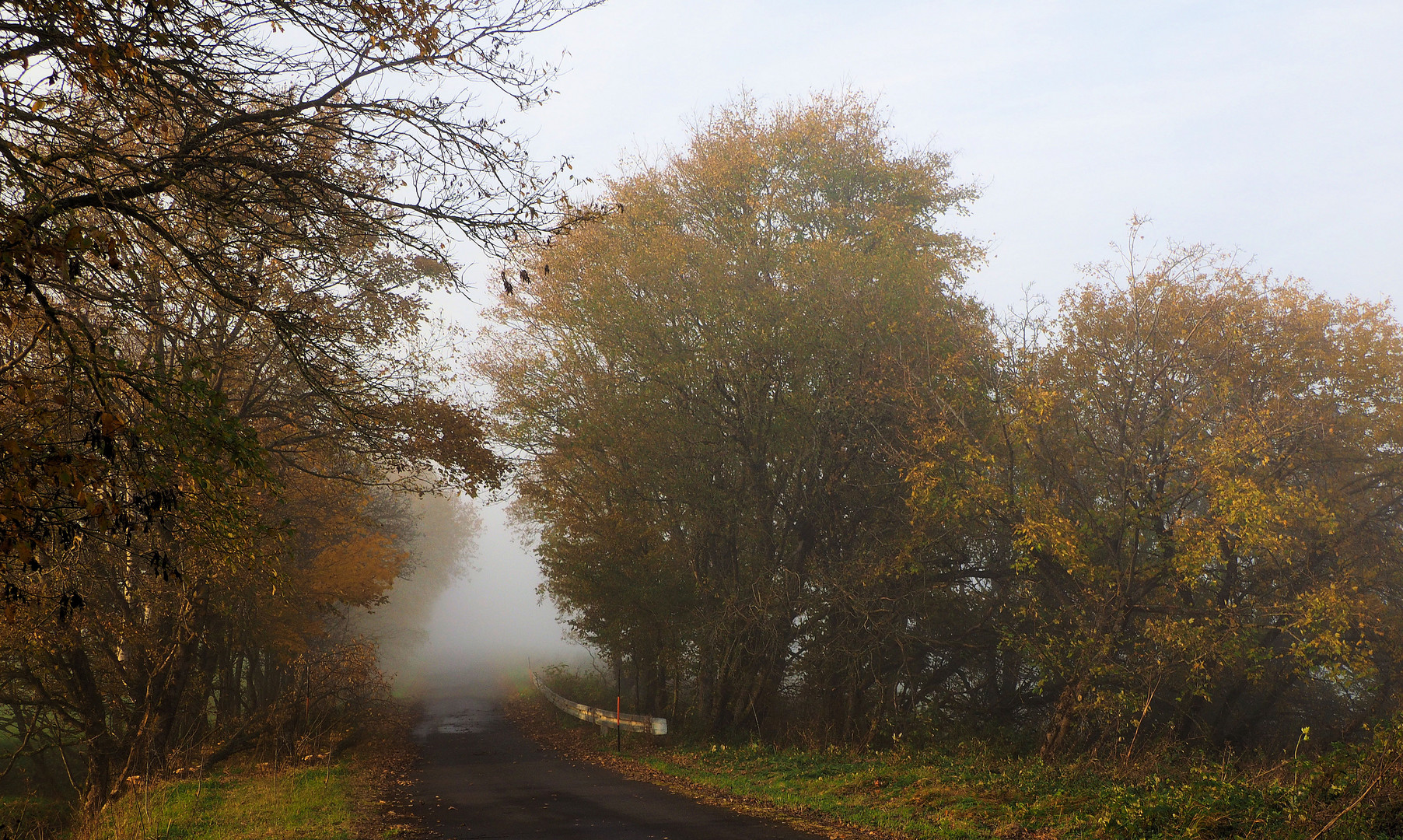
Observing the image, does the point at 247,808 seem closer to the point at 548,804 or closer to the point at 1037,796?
the point at 548,804

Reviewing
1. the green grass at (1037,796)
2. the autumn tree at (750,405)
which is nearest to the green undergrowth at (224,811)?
the green grass at (1037,796)

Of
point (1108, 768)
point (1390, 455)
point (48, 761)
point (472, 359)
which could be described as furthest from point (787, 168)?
point (48, 761)

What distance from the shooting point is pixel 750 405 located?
17750 millimetres

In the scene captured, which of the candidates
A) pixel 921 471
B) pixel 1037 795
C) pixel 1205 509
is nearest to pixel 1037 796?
pixel 1037 795

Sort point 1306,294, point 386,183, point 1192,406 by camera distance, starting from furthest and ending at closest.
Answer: point 1306,294, point 1192,406, point 386,183

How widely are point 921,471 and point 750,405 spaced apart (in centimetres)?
445

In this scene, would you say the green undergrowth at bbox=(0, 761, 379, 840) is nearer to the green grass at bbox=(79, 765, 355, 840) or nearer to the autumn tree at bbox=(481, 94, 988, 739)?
the green grass at bbox=(79, 765, 355, 840)

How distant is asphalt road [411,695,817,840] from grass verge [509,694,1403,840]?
69 cm

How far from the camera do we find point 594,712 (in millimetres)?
20688

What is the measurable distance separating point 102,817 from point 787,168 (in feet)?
59.1

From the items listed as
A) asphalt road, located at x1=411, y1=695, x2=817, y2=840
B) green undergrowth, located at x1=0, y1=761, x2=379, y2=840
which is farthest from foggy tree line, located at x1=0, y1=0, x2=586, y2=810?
asphalt road, located at x1=411, y1=695, x2=817, y2=840

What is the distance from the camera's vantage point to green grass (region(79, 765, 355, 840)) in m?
9.45

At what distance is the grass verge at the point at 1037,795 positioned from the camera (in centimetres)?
705

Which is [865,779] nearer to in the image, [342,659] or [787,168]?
[342,659]
